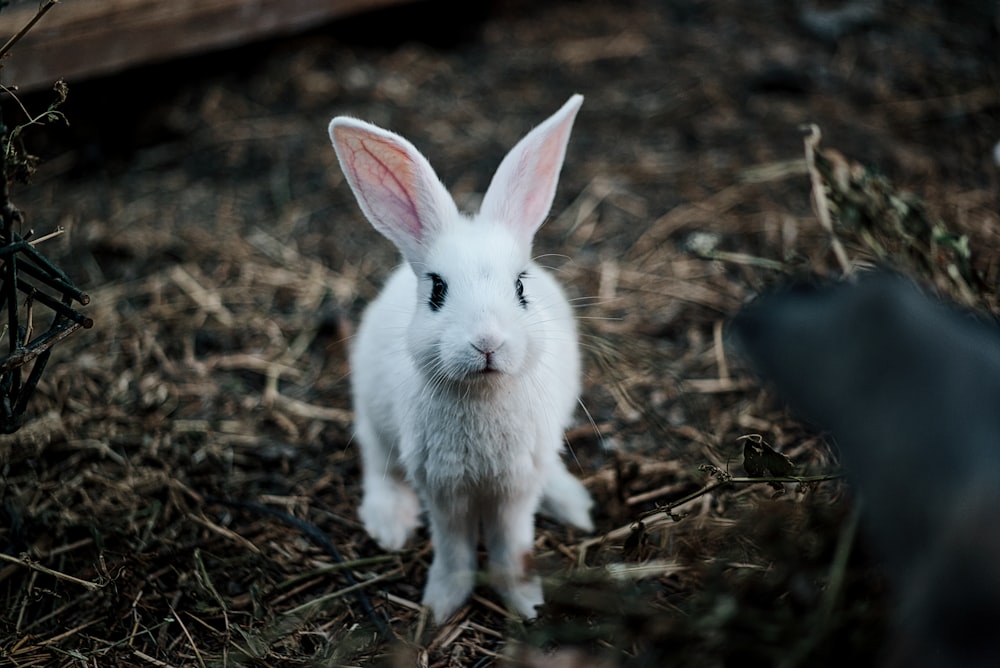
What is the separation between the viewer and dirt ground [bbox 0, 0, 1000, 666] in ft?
7.77

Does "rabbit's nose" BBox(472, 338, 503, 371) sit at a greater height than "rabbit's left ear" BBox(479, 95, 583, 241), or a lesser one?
lesser

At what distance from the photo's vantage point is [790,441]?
10.7 feet

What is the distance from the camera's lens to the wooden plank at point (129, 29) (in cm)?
441

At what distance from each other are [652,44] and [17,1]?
3.69m

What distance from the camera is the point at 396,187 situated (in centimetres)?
260

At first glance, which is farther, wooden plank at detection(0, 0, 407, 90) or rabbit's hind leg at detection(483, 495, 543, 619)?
wooden plank at detection(0, 0, 407, 90)

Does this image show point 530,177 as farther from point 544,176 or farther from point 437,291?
point 437,291

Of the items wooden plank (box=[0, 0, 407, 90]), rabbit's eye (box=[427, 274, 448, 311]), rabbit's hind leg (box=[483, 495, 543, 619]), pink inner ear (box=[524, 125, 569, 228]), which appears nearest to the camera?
rabbit's eye (box=[427, 274, 448, 311])

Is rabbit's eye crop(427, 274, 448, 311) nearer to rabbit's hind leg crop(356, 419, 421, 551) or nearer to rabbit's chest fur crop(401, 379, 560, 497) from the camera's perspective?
rabbit's chest fur crop(401, 379, 560, 497)

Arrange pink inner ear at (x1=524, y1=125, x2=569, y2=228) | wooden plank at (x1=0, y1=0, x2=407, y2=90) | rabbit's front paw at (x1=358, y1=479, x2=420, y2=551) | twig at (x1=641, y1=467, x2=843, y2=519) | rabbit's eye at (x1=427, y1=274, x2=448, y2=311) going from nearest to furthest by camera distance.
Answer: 1. twig at (x1=641, y1=467, x2=843, y2=519)
2. rabbit's eye at (x1=427, y1=274, x2=448, y2=311)
3. pink inner ear at (x1=524, y1=125, x2=569, y2=228)
4. rabbit's front paw at (x1=358, y1=479, x2=420, y2=551)
5. wooden plank at (x1=0, y1=0, x2=407, y2=90)

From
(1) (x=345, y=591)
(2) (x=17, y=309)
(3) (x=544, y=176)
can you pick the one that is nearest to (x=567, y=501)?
(1) (x=345, y=591)

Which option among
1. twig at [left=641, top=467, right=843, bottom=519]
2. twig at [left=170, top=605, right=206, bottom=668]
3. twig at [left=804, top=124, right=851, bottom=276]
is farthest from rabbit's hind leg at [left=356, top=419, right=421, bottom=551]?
twig at [left=804, top=124, right=851, bottom=276]

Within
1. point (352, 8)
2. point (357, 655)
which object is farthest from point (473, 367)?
point (352, 8)

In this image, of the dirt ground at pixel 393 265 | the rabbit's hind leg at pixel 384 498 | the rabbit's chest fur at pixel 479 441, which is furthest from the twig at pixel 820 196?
the rabbit's hind leg at pixel 384 498
